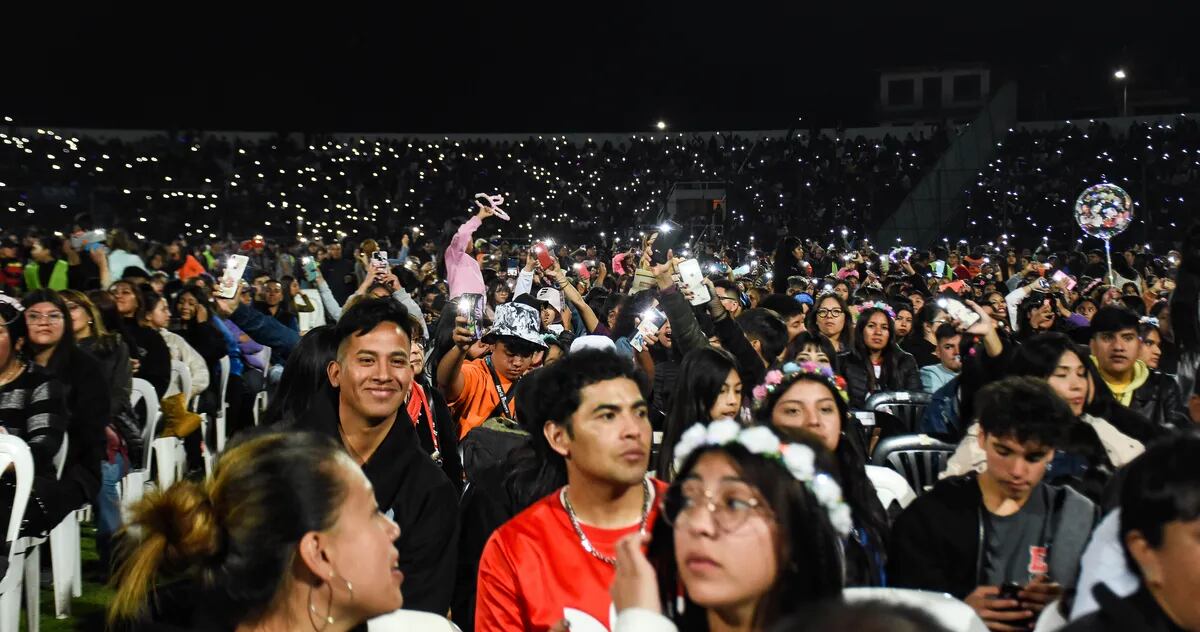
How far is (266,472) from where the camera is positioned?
2289 mm

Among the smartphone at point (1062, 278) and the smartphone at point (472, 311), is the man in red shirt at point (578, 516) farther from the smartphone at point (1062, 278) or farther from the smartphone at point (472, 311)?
the smartphone at point (1062, 278)

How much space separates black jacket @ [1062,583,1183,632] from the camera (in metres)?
2.20

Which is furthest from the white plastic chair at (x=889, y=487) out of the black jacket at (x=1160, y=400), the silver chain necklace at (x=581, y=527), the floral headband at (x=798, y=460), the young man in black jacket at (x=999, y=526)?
the floral headband at (x=798, y=460)

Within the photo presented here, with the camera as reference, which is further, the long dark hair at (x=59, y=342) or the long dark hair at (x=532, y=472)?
the long dark hair at (x=59, y=342)

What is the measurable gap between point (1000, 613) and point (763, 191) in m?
29.0

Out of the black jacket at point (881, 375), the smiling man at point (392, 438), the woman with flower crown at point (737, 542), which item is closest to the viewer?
the woman with flower crown at point (737, 542)

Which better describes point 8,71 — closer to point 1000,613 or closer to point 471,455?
point 471,455

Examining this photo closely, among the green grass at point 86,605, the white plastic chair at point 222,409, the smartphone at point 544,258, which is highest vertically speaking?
the smartphone at point 544,258

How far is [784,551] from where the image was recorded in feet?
7.25

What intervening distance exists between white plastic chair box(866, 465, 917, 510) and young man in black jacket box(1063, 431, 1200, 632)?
220 cm

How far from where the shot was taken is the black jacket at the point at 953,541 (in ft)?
11.4

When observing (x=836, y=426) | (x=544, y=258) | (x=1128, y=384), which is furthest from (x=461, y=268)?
(x=836, y=426)

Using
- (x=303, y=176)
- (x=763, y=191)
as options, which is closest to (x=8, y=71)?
(x=303, y=176)

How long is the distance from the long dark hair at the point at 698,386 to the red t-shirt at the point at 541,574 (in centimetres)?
153
